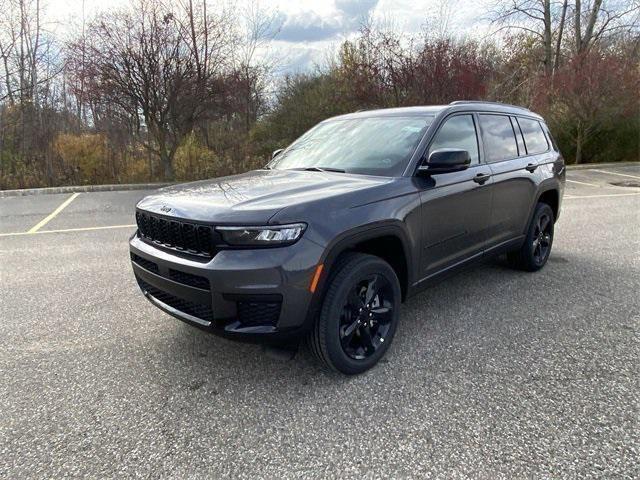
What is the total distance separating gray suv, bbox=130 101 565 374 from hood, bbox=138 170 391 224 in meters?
0.01

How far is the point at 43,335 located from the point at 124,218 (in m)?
5.63

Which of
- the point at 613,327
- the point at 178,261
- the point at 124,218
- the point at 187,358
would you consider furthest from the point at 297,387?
the point at 124,218

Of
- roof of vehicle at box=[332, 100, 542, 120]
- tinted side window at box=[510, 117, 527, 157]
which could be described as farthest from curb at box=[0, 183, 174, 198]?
tinted side window at box=[510, 117, 527, 157]

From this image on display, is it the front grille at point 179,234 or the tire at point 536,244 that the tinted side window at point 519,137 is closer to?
the tire at point 536,244

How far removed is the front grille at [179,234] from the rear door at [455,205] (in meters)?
1.53

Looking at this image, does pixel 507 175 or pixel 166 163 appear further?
pixel 166 163

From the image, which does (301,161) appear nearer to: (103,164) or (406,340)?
(406,340)

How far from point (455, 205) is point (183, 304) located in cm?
215

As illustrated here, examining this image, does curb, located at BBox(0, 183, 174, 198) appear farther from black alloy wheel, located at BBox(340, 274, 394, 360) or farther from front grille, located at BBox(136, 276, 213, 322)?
black alloy wheel, located at BBox(340, 274, 394, 360)

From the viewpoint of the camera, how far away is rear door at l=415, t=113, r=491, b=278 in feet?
10.4

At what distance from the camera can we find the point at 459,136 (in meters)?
3.62

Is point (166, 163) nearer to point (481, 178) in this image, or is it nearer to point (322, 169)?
point (322, 169)

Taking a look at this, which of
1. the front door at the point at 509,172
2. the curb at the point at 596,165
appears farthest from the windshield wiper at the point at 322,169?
the curb at the point at 596,165

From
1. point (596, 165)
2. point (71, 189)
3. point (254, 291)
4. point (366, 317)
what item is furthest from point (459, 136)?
point (596, 165)
